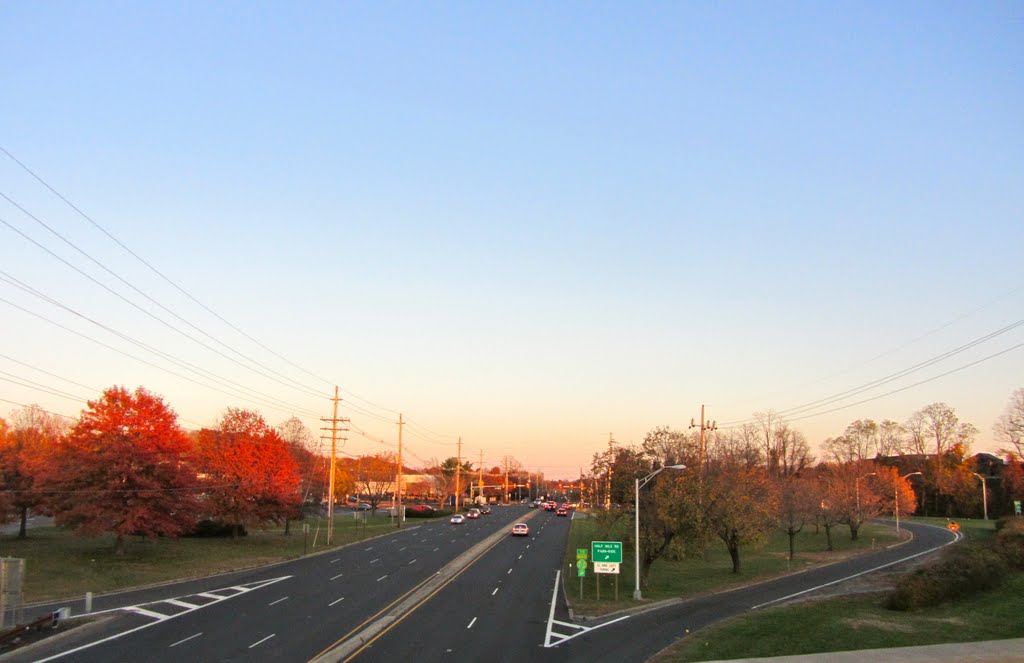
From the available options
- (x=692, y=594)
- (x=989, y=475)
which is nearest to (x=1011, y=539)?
(x=692, y=594)

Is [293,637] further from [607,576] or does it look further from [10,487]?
[10,487]

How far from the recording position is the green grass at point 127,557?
44.3 metres

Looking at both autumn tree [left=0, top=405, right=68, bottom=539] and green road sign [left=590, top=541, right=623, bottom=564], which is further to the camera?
autumn tree [left=0, top=405, right=68, bottom=539]

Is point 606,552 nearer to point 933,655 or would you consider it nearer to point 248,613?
point 248,613

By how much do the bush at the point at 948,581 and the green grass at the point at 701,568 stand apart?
12.4 m

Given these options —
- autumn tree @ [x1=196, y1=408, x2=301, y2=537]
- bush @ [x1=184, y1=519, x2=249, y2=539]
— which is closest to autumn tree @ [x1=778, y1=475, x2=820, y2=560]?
autumn tree @ [x1=196, y1=408, x2=301, y2=537]

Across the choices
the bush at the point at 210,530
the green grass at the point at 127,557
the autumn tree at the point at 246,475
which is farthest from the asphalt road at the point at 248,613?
the bush at the point at 210,530

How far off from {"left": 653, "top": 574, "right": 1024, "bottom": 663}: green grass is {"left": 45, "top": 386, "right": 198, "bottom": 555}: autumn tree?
136 feet

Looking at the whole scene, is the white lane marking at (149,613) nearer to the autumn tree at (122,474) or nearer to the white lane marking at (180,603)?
the white lane marking at (180,603)

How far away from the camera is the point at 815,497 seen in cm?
7194

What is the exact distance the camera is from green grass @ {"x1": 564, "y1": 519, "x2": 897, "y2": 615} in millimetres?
42312

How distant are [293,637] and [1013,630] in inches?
1010

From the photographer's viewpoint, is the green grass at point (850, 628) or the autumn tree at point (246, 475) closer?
the green grass at point (850, 628)

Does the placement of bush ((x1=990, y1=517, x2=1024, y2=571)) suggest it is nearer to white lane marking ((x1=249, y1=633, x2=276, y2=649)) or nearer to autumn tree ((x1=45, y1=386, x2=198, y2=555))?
white lane marking ((x1=249, y1=633, x2=276, y2=649))
